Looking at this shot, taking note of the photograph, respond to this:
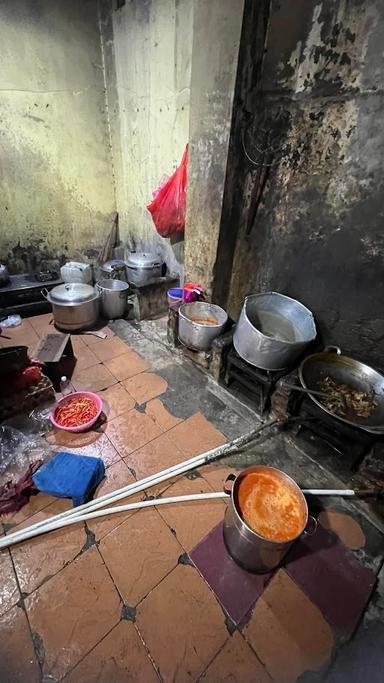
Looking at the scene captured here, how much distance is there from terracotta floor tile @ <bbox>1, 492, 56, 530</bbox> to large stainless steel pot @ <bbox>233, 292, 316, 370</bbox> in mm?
2242

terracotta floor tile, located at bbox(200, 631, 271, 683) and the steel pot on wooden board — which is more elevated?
the steel pot on wooden board

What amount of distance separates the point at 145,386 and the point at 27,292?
9.34 ft

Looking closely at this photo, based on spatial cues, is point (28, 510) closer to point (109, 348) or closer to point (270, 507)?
point (270, 507)

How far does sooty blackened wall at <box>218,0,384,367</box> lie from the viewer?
2447mm

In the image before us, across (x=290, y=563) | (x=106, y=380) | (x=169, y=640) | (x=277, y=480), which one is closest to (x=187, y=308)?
(x=106, y=380)

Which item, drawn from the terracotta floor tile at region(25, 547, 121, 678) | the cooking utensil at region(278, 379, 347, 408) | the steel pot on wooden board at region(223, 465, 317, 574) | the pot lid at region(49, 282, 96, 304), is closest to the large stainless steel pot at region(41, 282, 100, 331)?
the pot lid at region(49, 282, 96, 304)

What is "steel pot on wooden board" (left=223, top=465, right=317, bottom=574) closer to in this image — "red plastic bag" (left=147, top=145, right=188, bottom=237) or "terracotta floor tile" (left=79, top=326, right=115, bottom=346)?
Result: "terracotta floor tile" (left=79, top=326, right=115, bottom=346)

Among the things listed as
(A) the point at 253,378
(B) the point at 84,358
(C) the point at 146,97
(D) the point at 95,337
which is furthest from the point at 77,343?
(C) the point at 146,97

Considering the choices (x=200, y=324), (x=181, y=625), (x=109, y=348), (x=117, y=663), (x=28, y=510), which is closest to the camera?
(x=117, y=663)

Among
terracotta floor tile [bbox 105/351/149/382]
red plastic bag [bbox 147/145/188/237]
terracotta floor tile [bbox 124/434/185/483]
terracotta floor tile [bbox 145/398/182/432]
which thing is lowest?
terracotta floor tile [bbox 105/351/149/382]

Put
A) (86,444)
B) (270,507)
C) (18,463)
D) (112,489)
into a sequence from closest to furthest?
(270,507) → (112,489) → (18,463) → (86,444)

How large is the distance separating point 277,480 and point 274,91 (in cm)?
369

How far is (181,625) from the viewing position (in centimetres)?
182

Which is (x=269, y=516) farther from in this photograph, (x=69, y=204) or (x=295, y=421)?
(x=69, y=204)
